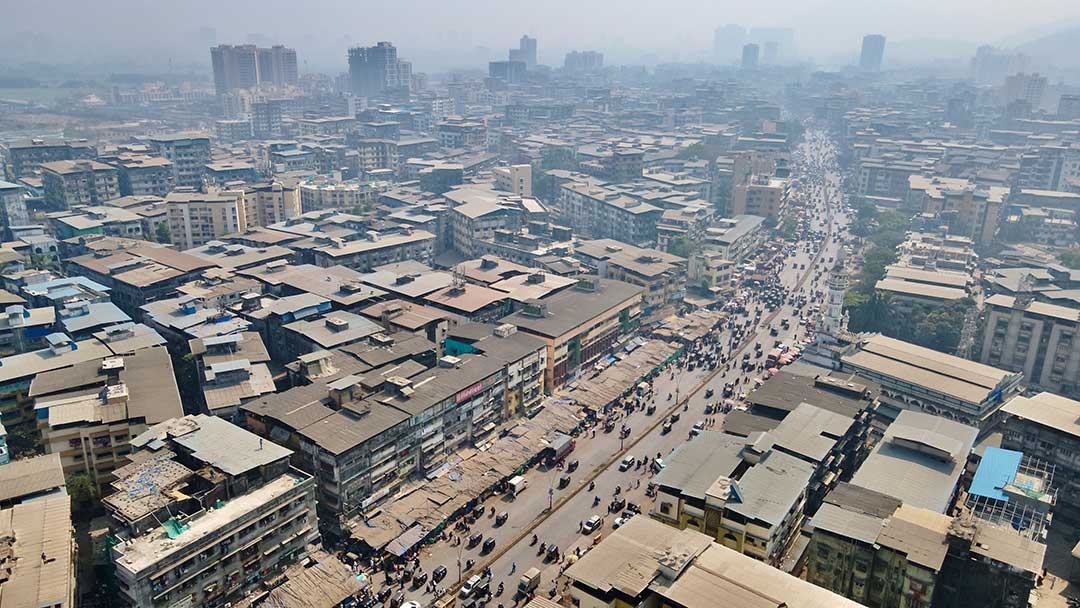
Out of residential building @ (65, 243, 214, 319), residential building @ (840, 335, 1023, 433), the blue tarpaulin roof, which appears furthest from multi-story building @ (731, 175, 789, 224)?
residential building @ (65, 243, 214, 319)

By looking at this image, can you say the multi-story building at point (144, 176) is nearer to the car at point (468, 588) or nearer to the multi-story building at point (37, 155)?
the multi-story building at point (37, 155)

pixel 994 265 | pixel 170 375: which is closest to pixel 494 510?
pixel 170 375

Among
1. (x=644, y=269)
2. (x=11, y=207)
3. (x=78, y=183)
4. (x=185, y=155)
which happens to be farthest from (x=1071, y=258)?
(x=78, y=183)

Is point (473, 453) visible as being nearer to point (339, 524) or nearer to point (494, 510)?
point (494, 510)

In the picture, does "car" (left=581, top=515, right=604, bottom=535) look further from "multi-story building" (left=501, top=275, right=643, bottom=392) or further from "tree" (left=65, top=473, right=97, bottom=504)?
"tree" (left=65, top=473, right=97, bottom=504)

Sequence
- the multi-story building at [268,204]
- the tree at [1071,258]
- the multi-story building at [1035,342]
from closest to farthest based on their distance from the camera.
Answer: the multi-story building at [1035,342] → the tree at [1071,258] → the multi-story building at [268,204]

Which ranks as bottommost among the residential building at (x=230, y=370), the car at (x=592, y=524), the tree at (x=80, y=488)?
the car at (x=592, y=524)

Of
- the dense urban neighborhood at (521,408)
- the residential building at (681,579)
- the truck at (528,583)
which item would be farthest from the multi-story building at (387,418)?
the residential building at (681,579)
